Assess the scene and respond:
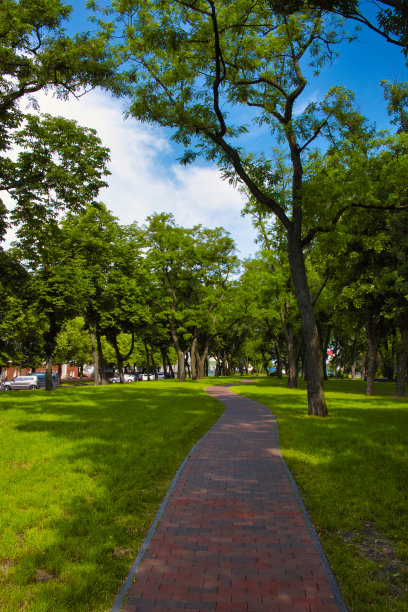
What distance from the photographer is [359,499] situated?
5.26 metres

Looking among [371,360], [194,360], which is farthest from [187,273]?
[371,360]

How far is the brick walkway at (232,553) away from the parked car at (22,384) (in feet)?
109

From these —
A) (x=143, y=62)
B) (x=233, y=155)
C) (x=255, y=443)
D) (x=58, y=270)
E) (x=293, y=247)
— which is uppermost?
(x=143, y=62)

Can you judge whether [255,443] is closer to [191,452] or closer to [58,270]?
[191,452]

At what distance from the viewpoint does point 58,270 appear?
23.0 meters

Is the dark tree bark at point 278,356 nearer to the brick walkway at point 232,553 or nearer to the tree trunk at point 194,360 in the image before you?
the tree trunk at point 194,360

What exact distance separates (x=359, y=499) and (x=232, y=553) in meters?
2.37

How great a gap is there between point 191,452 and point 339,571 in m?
4.56

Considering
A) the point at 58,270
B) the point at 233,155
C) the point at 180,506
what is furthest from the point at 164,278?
the point at 180,506

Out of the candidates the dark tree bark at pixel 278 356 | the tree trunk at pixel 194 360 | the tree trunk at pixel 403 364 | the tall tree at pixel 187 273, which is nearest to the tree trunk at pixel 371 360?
the tree trunk at pixel 403 364

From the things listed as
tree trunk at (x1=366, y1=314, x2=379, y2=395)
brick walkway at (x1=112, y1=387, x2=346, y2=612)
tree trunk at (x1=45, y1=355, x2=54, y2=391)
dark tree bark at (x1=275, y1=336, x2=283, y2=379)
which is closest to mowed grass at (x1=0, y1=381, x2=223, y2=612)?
brick walkway at (x1=112, y1=387, x2=346, y2=612)

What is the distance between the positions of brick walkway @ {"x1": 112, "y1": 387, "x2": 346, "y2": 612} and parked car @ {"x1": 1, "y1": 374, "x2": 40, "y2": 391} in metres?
33.3

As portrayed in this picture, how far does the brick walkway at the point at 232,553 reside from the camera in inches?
119

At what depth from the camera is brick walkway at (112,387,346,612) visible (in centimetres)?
303
